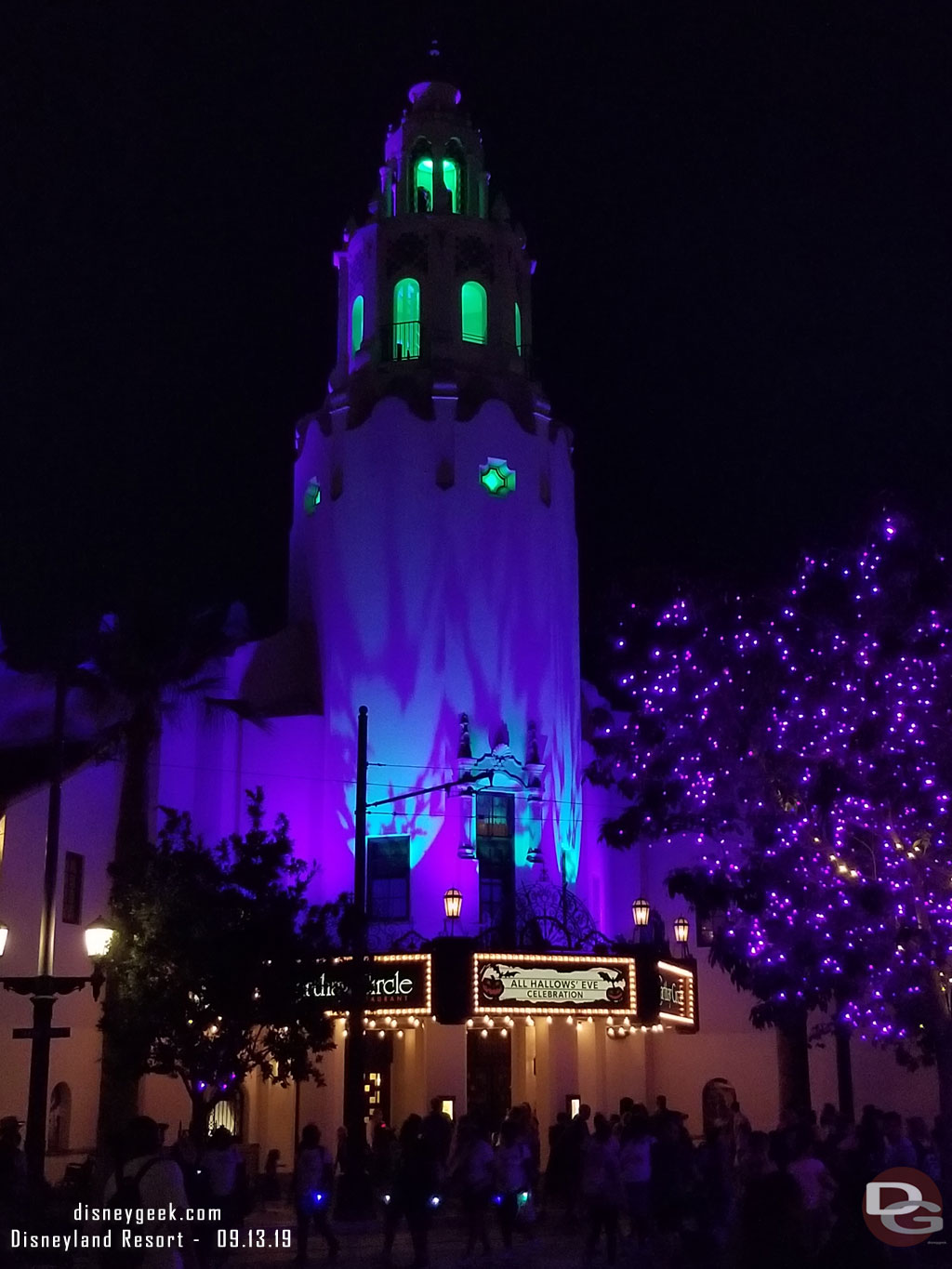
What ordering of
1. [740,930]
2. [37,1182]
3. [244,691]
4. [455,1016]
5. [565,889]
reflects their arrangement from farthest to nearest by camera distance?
[244,691], [565,889], [455,1016], [740,930], [37,1182]

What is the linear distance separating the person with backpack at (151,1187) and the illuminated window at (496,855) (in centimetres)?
2459

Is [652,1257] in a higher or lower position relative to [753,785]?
lower

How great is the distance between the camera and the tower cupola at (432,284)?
3719 cm

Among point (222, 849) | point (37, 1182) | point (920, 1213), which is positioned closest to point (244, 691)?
point (222, 849)

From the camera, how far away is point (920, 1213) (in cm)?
1223

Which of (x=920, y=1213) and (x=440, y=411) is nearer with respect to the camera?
(x=920, y=1213)

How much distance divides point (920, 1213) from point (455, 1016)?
63.5ft

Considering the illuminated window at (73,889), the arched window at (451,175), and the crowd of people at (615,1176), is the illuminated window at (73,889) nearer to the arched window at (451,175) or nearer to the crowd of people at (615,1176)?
the crowd of people at (615,1176)

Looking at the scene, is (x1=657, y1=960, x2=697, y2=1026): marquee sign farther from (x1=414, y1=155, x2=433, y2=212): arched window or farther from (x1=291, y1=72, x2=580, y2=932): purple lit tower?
(x1=414, y1=155, x2=433, y2=212): arched window

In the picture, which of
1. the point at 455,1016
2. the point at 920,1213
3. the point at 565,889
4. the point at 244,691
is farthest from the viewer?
the point at 244,691

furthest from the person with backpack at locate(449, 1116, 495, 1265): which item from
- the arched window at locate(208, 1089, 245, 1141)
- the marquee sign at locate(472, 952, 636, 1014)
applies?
the arched window at locate(208, 1089, 245, 1141)

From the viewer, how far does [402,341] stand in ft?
125

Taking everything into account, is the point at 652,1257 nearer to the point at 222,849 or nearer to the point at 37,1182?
the point at 37,1182

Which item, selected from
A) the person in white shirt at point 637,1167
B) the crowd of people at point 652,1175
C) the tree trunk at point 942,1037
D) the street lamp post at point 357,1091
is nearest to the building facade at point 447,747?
the street lamp post at point 357,1091
